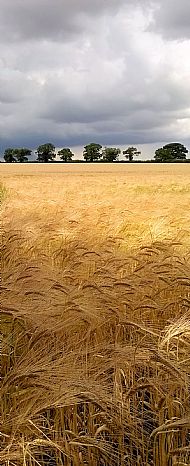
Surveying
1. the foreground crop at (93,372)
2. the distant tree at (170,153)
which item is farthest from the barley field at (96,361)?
the distant tree at (170,153)

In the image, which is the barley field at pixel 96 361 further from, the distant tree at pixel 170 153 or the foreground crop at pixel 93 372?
the distant tree at pixel 170 153

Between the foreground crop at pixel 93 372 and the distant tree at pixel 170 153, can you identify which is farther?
the distant tree at pixel 170 153

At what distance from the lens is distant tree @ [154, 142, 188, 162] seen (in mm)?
94375

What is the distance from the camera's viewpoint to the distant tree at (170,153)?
9438 centimetres

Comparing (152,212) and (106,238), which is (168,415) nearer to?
(106,238)

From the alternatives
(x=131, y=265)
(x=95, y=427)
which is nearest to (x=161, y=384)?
(x=95, y=427)

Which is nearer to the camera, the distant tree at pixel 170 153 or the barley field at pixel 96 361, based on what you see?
the barley field at pixel 96 361

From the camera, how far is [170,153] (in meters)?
94.9

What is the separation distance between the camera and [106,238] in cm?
534

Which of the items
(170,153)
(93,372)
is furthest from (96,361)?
(170,153)

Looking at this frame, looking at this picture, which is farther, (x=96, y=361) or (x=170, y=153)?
(x=170, y=153)

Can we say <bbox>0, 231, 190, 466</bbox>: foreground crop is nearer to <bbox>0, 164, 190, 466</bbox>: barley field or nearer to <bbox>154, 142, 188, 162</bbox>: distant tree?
<bbox>0, 164, 190, 466</bbox>: barley field

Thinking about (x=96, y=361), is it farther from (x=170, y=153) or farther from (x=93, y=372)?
(x=170, y=153)

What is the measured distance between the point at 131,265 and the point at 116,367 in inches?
78.7
